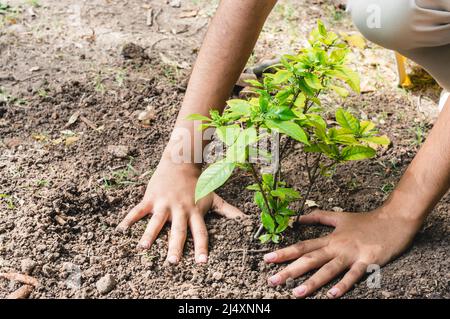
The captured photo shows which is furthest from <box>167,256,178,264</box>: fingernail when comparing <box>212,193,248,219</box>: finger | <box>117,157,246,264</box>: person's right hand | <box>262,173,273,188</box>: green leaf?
<box>262,173,273,188</box>: green leaf

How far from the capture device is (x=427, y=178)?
6.59 feet

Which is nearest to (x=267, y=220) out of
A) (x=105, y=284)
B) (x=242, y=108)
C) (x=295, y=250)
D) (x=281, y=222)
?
(x=281, y=222)

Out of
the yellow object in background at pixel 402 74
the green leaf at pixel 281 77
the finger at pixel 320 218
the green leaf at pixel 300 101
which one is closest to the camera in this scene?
the green leaf at pixel 281 77

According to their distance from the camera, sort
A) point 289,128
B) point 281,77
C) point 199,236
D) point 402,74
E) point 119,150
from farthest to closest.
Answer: point 402,74, point 119,150, point 199,236, point 281,77, point 289,128

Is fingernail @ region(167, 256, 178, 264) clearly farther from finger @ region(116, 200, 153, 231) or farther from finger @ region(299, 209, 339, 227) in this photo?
finger @ region(299, 209, 339, 227)

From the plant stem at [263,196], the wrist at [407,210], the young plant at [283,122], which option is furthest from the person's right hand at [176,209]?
the wrist at [407,210]

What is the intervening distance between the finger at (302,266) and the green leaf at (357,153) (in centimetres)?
34

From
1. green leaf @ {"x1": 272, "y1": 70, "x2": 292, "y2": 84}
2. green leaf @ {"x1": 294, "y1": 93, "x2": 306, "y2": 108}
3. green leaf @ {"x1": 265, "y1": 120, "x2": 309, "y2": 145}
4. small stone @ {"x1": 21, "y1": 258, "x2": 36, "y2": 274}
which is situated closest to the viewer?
green leaf @ {"x1": 265, "y1": 120, "x2": 309, "y2": 145}

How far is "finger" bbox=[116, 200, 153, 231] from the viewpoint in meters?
2.12

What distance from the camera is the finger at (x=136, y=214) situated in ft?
6.96

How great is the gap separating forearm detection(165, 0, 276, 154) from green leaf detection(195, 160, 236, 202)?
0.58 m

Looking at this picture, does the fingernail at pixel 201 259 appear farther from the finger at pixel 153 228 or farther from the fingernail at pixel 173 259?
the finger at pixel 153 228

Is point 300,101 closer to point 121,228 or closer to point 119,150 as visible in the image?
point 121,228

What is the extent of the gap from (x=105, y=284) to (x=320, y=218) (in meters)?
0.81
